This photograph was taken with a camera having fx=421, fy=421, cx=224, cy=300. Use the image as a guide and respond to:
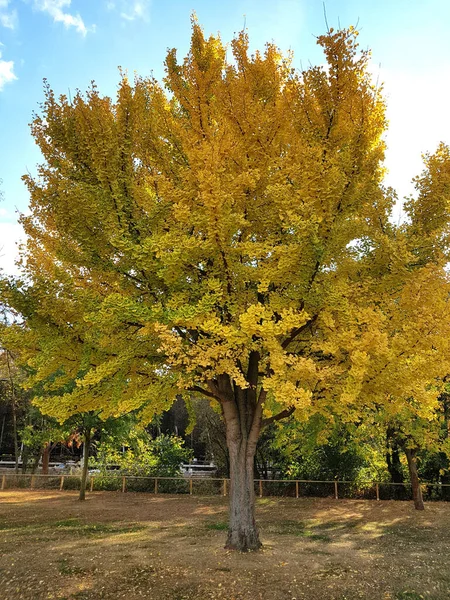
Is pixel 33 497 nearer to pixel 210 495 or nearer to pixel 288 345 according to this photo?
pixel 210 495

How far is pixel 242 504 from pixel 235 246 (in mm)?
4978

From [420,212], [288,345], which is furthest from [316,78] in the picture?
[288,345]

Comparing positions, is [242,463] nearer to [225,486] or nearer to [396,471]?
[225,486]

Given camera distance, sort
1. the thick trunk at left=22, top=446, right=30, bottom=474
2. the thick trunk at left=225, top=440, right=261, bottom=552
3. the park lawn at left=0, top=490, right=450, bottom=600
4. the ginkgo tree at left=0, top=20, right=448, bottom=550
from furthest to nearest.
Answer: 1. the thick trunk at left=22, top=446, right=30, bottom=474
2. the thick trunk at left=225, top=440, right=261, bottom=552
3. the ginkgo tree at left=0, top=20, right=448, bottom=550
4. the park lawn at left=0, top=490, right=450, bottom=600

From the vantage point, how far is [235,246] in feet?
22.2

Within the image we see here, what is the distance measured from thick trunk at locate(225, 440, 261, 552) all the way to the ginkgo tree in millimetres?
27

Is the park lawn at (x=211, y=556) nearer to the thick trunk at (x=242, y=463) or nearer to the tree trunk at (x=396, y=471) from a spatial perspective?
the thick trunk at (x=242, y=463)

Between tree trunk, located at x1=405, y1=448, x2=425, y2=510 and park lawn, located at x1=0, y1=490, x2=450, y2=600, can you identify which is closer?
park lawn, located at x1=0, y1=490, x2=450, y2=600

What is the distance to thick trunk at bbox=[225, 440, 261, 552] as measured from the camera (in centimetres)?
796

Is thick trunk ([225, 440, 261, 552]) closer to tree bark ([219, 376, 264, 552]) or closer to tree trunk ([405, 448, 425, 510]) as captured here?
tree bark ([219, 376, 264, 552])

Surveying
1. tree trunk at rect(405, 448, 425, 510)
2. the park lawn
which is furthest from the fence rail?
the park lawn

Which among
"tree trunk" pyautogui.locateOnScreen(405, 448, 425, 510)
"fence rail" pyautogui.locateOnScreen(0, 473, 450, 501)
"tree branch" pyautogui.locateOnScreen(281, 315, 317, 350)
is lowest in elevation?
"fence rail" pyautogui.locateOnScreen(0, 473, 450, 501)

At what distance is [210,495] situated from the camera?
18.2 metres

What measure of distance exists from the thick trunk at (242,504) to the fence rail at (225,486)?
1034 centimetres
